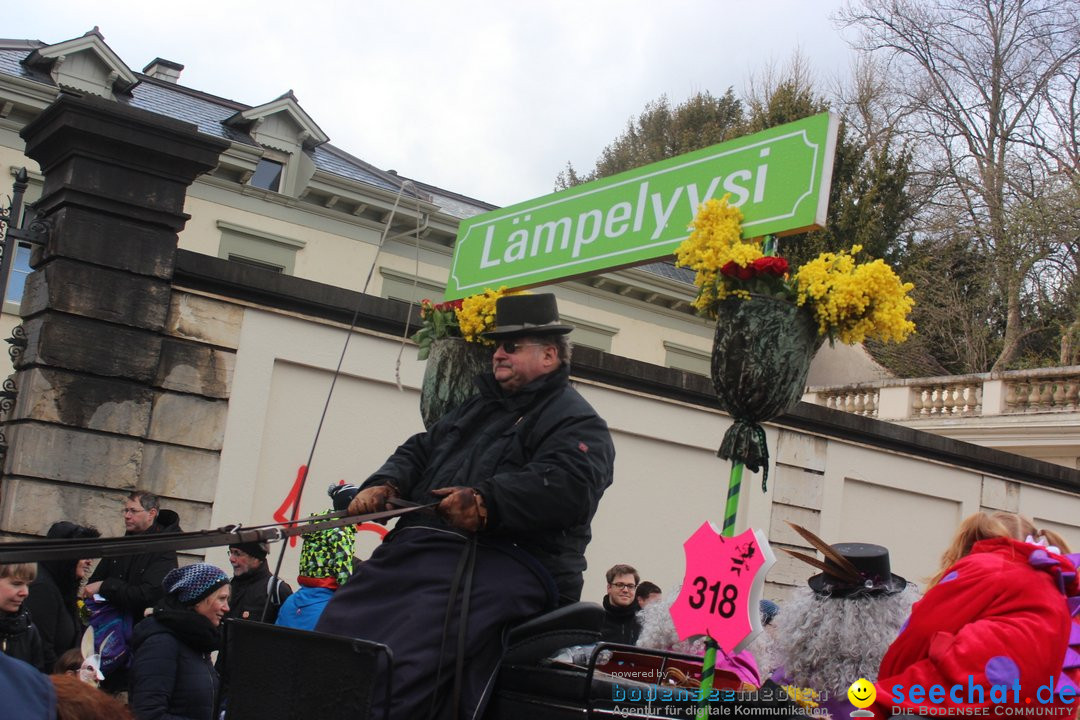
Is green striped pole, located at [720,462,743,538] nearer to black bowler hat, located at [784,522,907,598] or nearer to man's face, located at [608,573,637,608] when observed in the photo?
black bowler hat, located at [784,522,907,598]

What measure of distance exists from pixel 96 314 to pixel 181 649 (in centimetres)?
365

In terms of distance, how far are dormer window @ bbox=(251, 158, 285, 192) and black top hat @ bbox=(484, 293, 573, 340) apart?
16596mm

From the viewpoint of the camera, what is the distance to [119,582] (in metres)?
6.67

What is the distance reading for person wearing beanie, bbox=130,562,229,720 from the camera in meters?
5.29

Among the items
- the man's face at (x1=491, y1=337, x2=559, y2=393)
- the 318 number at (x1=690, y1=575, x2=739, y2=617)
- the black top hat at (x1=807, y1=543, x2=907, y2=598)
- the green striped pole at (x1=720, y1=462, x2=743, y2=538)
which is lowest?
the 318 number at (x1=690, y1=575, x2=739, y2=617)

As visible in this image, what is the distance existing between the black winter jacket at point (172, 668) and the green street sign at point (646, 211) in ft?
7.43

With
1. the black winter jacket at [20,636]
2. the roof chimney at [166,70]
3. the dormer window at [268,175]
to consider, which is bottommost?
the black winter jacket at [20,636]

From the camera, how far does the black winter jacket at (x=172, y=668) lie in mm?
5270

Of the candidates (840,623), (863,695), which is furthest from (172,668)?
(863,695)

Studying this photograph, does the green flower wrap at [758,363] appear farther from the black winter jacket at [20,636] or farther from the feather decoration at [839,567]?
the black winter jacket at [20,636]

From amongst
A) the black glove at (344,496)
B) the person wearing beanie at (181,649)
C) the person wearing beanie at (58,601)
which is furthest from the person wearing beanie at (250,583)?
the person wearing beanie at (181,649)

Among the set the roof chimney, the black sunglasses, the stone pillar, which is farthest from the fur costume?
the roof chimney

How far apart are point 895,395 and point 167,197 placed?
1734 cm

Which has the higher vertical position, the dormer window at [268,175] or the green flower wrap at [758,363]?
the dormer window at [268,175]
